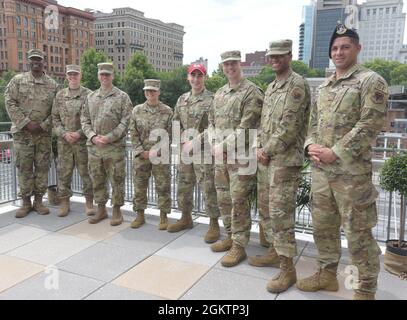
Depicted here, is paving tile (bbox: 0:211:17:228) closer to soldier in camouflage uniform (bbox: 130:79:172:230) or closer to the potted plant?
soldier in camouflage uniform (bbox: 130:79:172:230)

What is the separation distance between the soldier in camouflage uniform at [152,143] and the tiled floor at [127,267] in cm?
50

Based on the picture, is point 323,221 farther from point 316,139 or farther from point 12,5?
point 12,5

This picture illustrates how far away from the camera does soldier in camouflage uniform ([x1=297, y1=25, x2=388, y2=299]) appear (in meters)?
2.79

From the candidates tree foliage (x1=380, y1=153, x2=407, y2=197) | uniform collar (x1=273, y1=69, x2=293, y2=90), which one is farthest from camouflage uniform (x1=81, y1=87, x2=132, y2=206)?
tree foliage (x1=380, y1=153, x2=407, y2=197)

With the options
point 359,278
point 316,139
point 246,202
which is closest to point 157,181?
point 246,202

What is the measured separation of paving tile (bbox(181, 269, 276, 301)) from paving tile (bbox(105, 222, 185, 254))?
92cm

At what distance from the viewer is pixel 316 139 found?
10.5ft

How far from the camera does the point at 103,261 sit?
12.7 feet

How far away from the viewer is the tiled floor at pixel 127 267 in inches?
127

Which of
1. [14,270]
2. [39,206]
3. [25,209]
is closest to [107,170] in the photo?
[39,206]

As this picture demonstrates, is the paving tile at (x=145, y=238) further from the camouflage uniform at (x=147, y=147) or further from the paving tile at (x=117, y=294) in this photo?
the paving tile at (x=117, y=294)

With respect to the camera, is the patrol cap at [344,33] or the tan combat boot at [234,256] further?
the tan combat boot at [234,256]

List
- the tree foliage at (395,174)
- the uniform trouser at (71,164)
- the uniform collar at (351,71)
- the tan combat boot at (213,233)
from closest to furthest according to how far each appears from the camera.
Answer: the uniform collar at (351,71) → the tree foliage at (395,174) → the tan combat boot at (213,233) → the uniform trouser at (71,164)

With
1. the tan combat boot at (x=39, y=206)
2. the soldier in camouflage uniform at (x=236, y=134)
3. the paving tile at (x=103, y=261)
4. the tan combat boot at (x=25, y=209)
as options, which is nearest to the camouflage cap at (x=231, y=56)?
the soldier in camouflage uniform at (x=236, y=134)
